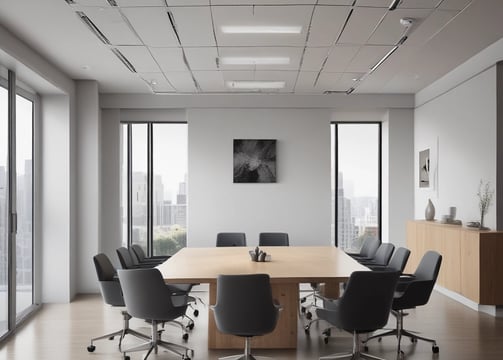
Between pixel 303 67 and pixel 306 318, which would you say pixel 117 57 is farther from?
pixel 306 318

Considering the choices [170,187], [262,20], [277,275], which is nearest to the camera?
[277,275]

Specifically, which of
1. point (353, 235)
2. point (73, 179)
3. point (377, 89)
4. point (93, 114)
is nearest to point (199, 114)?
point (93, 114)

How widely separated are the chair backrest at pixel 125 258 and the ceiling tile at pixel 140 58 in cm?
224

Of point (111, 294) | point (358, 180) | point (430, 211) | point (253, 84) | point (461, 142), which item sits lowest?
point (111, 294)

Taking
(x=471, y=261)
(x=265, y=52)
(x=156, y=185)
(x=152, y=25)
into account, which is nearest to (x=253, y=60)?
(x=265, y=52)

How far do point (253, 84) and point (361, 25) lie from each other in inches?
107

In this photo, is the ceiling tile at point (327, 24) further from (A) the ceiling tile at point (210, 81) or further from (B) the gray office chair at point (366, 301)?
(B) the gray office chair at point (366, 301)

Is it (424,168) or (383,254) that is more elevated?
(424,168)

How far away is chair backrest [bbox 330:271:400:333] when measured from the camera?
13.8 feet

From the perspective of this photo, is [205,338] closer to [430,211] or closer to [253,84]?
[253,84]

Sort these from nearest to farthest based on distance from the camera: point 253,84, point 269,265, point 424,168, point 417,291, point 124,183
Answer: point 417,291, point 269,265, point 253,84, point 424,168, point 124,183

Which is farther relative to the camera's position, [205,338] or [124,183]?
[124,183]

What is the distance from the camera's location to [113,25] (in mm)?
5066

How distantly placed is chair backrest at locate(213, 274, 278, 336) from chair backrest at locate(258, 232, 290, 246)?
3.83m
